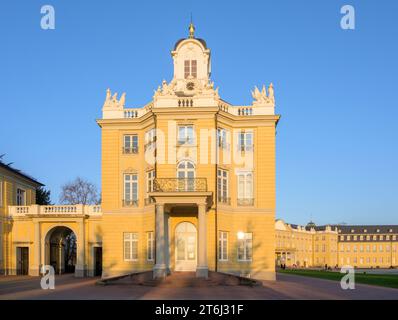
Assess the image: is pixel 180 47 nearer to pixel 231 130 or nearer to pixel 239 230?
pixel 231 130

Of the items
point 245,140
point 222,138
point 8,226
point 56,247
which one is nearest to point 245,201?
point 245,140

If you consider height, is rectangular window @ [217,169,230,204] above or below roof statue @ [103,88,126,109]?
below

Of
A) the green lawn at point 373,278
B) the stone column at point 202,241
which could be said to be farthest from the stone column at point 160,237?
the green lawn at point 373,278

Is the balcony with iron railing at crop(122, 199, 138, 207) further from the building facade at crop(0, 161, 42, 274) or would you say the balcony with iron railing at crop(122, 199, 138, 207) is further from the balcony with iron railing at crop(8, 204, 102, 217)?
the building facade at crop(0, 161, 42, 274)

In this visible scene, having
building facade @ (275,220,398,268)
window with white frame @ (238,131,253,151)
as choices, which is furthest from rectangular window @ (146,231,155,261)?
building facade @ (275,220,398,268)

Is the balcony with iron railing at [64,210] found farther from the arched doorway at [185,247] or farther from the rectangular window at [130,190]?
the arched doorway at [185,247]

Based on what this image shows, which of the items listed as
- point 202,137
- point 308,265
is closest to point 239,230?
point 202,137

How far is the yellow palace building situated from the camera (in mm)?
36062

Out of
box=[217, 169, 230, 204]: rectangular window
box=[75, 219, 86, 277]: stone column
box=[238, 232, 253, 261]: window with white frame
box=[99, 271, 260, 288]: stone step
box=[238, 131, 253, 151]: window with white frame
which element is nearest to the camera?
box=[99, 271, 260, 288]: stone step

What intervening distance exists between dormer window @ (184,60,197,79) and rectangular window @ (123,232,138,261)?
39.7 feet

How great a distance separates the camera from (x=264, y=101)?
3919 centimetres

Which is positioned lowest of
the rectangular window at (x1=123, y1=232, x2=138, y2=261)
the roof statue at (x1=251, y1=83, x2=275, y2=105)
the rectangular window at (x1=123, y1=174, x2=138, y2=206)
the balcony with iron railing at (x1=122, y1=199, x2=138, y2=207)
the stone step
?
the stone step

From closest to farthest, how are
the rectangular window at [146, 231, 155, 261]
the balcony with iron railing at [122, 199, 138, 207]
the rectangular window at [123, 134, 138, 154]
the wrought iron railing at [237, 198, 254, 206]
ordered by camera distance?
the rectangular window at [146, 231, 155, 261]
the wrought iron railing at [237, 198, 254, 206]
the balcony with iron railing at [122, 199, 138, 207]
the rectangular window at [123, 134, 138, 154]

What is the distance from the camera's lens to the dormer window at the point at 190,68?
137ft
